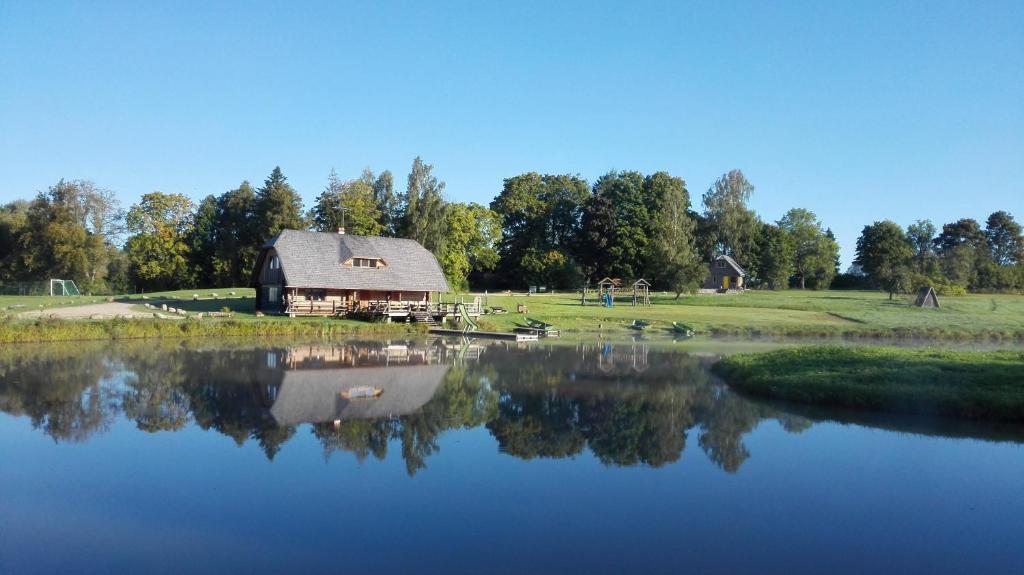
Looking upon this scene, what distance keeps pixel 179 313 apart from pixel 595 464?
112ft

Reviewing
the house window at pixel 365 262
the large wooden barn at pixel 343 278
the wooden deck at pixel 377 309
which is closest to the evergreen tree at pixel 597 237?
the large wooden barn at pixel 343 278

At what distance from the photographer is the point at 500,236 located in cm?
8006

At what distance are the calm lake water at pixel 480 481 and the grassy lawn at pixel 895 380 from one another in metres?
1.14

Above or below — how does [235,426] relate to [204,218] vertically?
below

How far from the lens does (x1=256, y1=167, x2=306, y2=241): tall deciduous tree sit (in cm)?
6719

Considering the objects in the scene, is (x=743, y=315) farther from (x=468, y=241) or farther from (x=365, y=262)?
(x=468, y=241)

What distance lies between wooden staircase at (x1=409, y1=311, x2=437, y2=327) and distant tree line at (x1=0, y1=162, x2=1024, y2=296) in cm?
1933

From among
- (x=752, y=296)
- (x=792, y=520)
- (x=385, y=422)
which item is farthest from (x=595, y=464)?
(x=752, y=296)

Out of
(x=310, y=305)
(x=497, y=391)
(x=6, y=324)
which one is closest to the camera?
(x=497, y=391)

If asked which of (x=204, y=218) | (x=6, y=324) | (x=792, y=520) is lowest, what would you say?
(x=792, y=520)

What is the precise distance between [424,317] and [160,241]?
41.3 m

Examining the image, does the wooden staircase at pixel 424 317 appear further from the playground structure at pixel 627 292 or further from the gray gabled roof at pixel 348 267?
the playground structure at pixel 627 292

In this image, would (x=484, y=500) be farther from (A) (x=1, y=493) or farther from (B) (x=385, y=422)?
(A) (x=1, y=493)

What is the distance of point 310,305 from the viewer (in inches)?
1751
